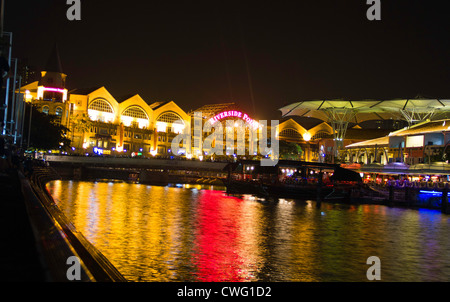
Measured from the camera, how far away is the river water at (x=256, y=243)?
17.4 metres

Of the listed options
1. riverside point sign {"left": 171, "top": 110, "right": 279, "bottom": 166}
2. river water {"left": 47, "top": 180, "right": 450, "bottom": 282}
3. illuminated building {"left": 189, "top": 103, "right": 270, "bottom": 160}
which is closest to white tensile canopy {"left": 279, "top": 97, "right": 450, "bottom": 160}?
illuminated building {"left": 189, "top": 103, "right": 270, "bottom": 160}

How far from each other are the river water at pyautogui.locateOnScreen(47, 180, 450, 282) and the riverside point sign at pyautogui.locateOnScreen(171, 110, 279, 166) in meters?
75.1

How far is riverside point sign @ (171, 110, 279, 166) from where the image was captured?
114812mm

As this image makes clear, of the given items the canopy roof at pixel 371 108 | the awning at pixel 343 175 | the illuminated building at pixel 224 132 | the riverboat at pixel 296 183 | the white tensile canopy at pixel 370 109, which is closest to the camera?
the riverboat at pixel 296 183

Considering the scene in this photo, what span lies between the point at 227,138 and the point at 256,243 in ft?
314

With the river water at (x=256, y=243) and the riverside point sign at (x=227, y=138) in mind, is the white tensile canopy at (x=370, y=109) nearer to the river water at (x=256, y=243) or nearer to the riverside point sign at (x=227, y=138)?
the riverside point sign at (x=227, y=138)

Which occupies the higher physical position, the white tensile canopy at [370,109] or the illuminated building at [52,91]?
the illuminated building at [52,91]

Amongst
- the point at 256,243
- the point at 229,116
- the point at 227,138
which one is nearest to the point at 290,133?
the point at 227,138

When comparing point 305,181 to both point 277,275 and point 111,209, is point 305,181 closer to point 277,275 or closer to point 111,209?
point 111,209

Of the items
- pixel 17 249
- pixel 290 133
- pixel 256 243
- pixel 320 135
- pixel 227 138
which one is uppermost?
pixel 290 133

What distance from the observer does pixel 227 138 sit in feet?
391

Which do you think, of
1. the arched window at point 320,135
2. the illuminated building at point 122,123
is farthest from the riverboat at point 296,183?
the arched window at point 320,135

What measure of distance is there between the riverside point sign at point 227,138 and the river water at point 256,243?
75077 mm

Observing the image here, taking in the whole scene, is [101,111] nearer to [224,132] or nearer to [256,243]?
[224,132]
